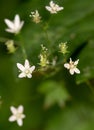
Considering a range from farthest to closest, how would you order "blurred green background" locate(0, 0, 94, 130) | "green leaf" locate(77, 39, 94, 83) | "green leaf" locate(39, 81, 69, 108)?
"green leaf" locate(39, 81, 69, 108) < "blurred green background" locate(0, 0, 94, 130) < "green leaf" locate(77, 39, 94, 83)

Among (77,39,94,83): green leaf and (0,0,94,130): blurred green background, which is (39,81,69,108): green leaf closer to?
(0,0,94,130): blurred green background

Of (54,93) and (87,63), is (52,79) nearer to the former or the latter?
(54,93)

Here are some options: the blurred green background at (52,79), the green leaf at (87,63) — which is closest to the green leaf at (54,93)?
the blurred green background at (52,79)

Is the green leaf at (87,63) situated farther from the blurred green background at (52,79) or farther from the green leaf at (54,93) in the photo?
the green leaf at (54,93)

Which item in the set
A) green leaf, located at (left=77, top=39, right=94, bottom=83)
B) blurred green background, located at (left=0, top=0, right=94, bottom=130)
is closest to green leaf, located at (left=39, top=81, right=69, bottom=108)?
blurred green background, located at (left=0, top=0, right=94, bottom=130)

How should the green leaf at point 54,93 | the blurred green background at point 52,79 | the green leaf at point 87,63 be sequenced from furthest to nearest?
1. the green leaf at point 54,93
2. the blurred green background at point 52,79
3. the green leaf at point 87,63

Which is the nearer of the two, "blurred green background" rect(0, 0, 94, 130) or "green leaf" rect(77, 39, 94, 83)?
"green leaf" rect(77, 39, 94, 83)

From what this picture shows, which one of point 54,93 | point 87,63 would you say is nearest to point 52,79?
point 54,93

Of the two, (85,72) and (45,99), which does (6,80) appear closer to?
(45,99)

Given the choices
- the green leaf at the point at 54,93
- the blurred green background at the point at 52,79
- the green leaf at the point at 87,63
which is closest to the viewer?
the green leaf at the point at 87,63
